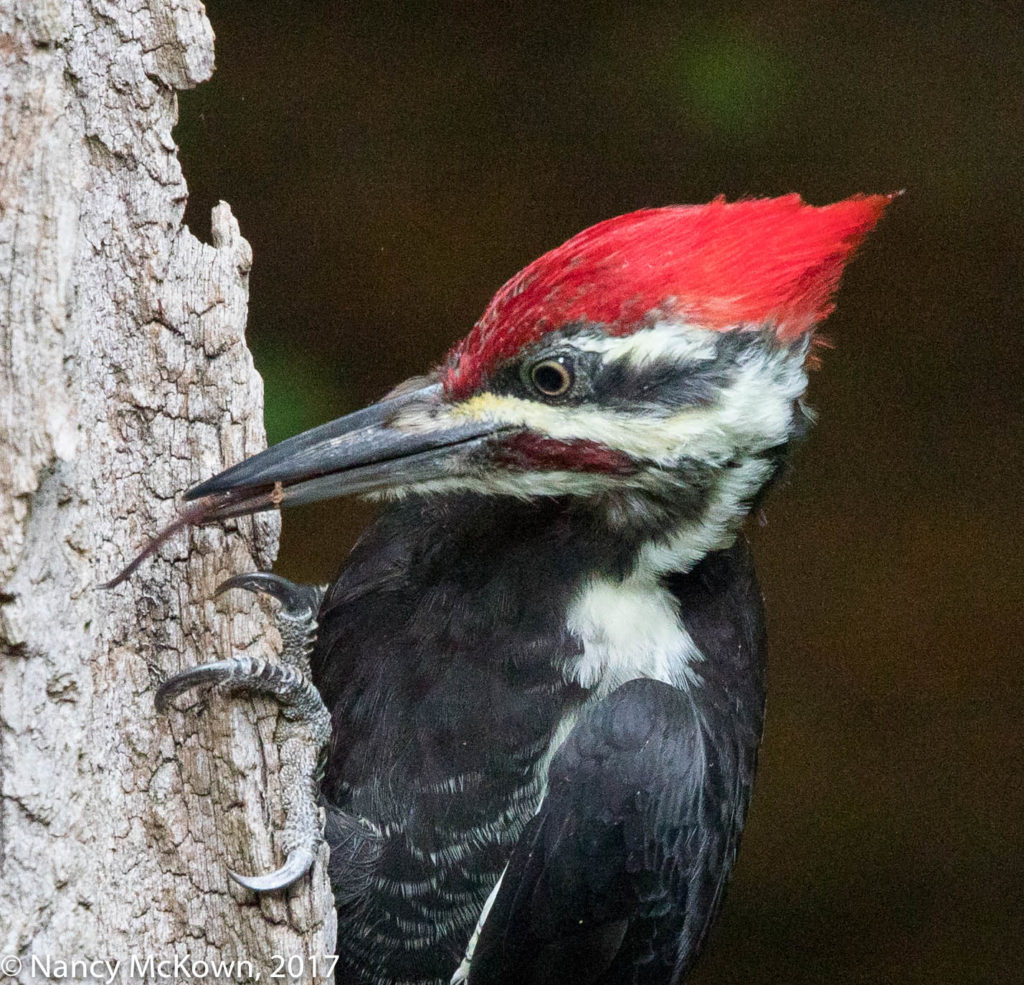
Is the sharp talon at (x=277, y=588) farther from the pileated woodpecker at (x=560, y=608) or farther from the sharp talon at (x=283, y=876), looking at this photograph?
the sharp talon at (x=283, y=876)

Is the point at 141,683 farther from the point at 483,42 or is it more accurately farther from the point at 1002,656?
the point at 1002,656

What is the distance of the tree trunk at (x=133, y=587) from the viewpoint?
1.42 meters

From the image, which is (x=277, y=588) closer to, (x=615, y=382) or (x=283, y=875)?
(x=283, y=875)

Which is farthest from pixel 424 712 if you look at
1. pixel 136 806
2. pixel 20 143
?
pixel 20 143

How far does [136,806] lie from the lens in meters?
1.57

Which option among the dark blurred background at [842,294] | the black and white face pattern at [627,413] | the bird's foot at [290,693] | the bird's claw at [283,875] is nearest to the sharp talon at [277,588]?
the bird's foot at [290,693]

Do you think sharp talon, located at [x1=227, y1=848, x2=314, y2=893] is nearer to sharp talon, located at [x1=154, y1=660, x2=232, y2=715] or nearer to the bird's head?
sharp talon, located at [x1=154, y1=660, x2=232, y2=715]

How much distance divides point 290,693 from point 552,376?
51 cm

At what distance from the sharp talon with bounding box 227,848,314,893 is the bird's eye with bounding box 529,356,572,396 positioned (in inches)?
25.1

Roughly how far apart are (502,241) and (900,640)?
56.6 inches

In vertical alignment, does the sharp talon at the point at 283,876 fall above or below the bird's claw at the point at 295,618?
below

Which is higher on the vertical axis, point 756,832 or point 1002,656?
point 1002,656

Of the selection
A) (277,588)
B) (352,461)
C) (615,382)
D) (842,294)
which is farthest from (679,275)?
(842,294)

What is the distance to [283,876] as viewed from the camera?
1595mm
